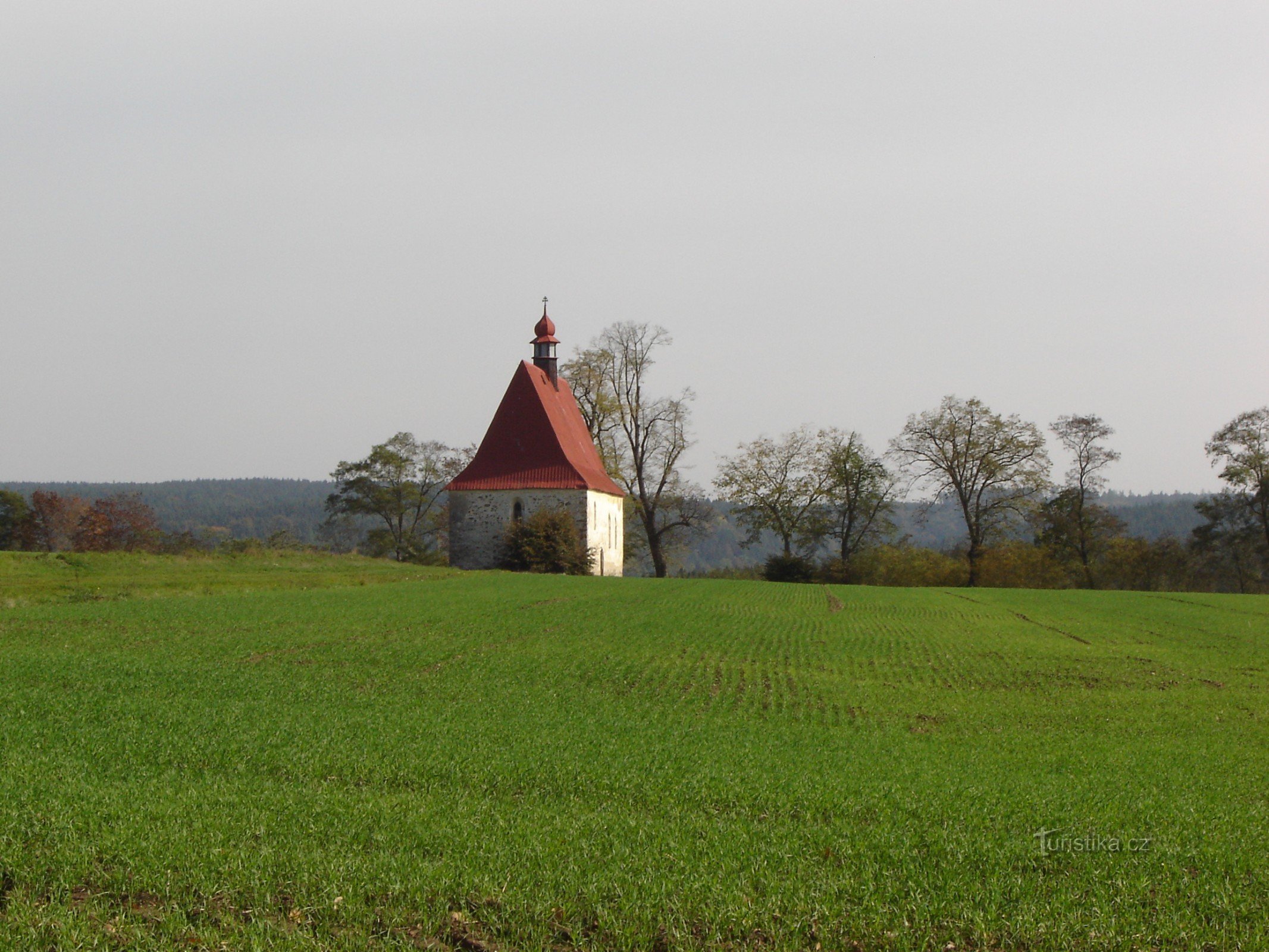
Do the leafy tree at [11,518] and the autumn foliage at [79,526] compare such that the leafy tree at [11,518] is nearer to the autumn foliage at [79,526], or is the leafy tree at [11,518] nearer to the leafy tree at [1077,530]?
the autumn foliage at [79,526]

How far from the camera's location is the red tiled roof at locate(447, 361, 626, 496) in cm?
4812

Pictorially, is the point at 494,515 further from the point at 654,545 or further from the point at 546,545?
the point at 654,545

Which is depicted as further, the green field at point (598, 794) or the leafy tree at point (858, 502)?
the leafy tree at point (858, 502)

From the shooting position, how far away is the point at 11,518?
186ft

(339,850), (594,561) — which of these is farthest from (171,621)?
(594,561)

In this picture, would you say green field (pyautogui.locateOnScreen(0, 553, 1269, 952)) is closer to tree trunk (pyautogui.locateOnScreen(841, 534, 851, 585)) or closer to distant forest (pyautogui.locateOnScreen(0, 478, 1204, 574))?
tree trunk (pyautogui.locateOnScreen(841, 534, 851, 585))

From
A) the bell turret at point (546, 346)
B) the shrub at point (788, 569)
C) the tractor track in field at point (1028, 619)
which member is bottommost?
the tractor track in field at point (1028, 619)

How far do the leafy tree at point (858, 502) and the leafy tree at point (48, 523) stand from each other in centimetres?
5299

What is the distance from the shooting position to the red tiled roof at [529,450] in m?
48.1

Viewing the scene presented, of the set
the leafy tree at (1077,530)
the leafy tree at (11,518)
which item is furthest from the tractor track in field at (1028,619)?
the leafy tree at (11,518)

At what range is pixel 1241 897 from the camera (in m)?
6.04

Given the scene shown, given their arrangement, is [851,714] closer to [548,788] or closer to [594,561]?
[548,788]

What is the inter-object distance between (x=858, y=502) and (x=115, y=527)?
52.8 m

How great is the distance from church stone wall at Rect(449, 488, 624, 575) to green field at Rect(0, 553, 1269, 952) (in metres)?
26.0
